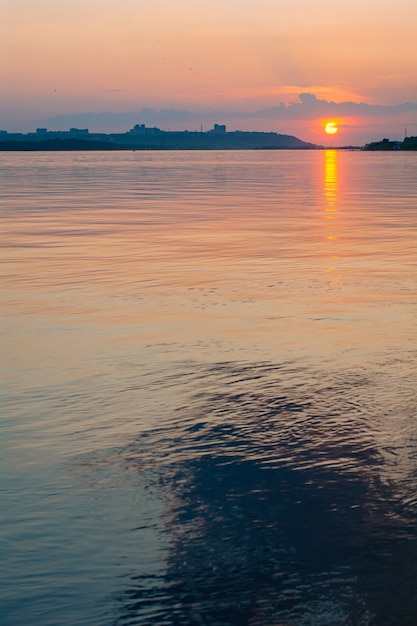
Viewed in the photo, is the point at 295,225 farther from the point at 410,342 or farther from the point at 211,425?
the point at 211,425

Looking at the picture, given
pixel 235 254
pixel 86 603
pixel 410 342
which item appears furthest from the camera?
pixel 235 254

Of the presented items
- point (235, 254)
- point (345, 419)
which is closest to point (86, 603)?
point (345, 419)

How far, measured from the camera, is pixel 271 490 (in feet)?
29.5

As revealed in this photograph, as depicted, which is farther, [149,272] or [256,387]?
[149,272]

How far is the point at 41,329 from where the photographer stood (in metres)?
16.3

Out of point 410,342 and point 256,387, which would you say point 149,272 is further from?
point 256,387

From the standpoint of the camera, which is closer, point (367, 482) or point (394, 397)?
point (367, 482)

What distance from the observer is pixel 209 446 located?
33.6ft

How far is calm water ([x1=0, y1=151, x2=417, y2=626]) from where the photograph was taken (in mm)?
7105

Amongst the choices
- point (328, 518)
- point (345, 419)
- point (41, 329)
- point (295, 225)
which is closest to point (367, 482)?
point (328, 518)

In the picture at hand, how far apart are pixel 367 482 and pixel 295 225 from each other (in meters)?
27.9

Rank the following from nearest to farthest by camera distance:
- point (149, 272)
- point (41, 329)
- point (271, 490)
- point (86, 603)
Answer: point (86, 603) < point (271, 490) < point (41, 329) < point (149, 272)

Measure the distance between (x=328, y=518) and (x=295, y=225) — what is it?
28.8 meters

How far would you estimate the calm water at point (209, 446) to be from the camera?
23.3 ft
